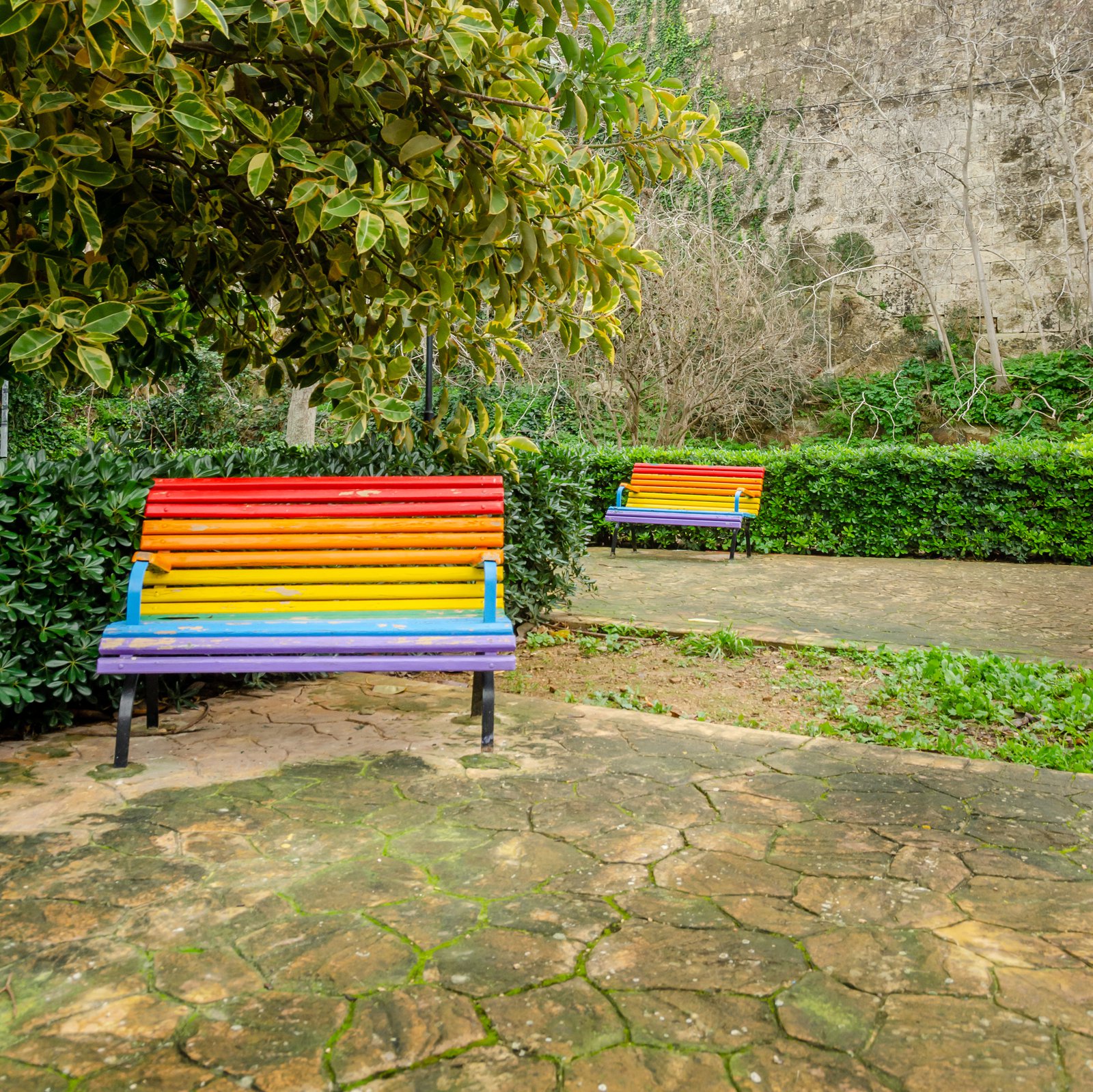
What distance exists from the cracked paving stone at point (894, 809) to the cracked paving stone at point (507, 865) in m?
0.97

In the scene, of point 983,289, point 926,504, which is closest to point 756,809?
point 926,504

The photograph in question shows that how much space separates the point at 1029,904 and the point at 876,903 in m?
0.43

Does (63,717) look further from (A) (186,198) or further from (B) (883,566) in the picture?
(B) (883,566)

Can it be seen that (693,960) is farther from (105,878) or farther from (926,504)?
(926,504)

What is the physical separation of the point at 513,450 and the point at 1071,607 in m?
5.31

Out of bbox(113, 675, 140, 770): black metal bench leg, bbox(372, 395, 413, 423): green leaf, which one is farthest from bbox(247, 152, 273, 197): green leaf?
bbox(113, 675, 140, 770): black metal bench leg

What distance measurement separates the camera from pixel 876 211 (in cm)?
2100

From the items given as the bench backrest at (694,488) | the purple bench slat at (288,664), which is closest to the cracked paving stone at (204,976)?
the purple bench slat at (288,664)

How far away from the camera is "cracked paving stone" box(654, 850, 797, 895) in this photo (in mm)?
2568

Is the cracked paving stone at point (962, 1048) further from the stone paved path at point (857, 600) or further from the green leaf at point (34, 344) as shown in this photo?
the stone paved path at point (857, 600)

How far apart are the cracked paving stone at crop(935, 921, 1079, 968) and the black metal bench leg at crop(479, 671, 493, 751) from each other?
185cm

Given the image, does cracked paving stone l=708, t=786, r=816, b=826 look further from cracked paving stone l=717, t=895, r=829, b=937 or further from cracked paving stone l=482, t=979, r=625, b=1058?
cracked paving stone l=482, t=979, r=625, b=1058

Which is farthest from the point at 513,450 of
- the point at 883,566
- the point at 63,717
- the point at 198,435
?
the point at 198,435

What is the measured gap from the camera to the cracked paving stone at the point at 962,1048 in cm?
178
